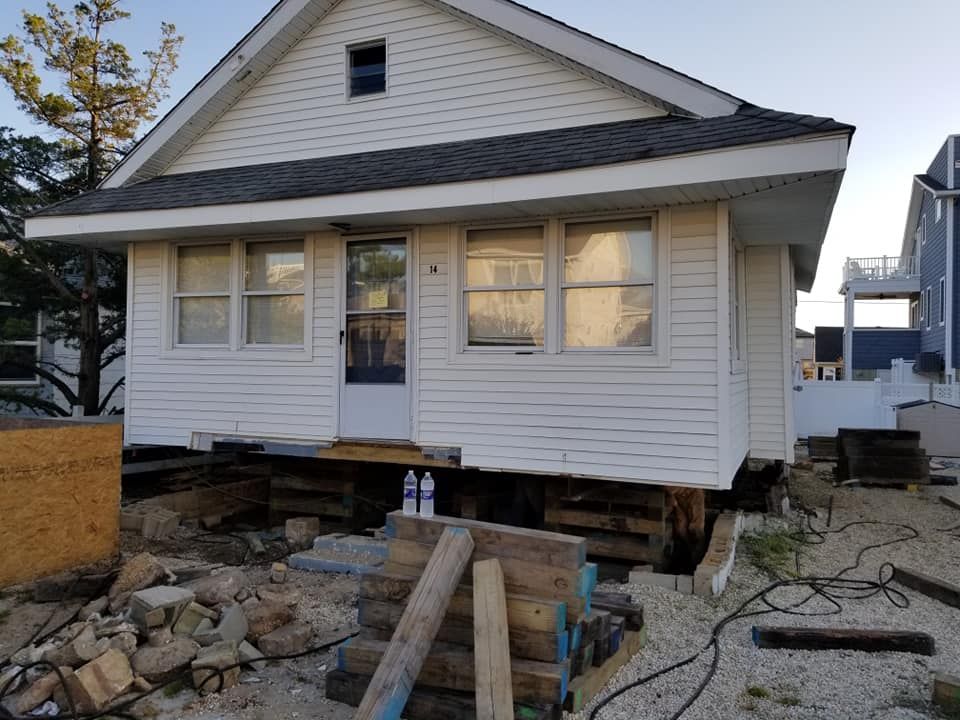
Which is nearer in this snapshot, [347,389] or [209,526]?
[347,389]

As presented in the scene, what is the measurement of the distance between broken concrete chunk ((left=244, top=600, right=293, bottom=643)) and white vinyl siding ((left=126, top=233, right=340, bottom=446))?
2948mm

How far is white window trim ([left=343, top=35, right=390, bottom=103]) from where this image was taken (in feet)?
25.9

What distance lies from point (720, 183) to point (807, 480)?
26.2 feet

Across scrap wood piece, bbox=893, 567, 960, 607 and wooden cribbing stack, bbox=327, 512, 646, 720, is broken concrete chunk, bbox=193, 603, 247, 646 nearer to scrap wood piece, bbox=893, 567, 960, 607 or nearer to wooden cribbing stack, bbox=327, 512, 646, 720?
wooden cribbing stack, bbox=327, 512, 646, 720

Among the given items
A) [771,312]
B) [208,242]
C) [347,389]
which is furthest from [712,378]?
[208,242]

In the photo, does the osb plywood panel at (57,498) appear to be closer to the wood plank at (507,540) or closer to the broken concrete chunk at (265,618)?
the broken concrete chunk at (265,618)

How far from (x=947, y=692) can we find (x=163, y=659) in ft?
13.5

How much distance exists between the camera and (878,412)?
670 inches

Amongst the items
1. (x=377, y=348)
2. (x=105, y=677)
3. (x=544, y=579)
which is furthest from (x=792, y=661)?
(x=377, y=348)

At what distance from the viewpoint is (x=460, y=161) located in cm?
675

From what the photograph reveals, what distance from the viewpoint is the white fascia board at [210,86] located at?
315 inches

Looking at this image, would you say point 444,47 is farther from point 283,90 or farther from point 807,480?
point 807,480

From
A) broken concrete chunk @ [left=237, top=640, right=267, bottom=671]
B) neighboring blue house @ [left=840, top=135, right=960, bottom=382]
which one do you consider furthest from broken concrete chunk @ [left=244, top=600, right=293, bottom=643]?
neighboring blue house @ [left=840, top=135, right=960, bottom=382]

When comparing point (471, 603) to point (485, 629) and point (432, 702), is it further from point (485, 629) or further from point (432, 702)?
point (432, 702)
